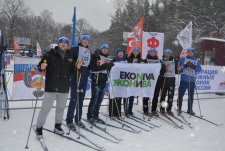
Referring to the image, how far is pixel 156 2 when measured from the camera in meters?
60.1

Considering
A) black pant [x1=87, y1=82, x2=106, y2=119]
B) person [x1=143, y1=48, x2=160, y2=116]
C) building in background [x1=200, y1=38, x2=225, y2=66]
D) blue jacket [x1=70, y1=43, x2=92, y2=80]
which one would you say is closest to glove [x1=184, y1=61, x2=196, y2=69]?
person [x1=143, y1=48, x2=160, y2=116]

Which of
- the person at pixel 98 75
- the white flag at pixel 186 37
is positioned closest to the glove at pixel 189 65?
the person at pixel 98 75

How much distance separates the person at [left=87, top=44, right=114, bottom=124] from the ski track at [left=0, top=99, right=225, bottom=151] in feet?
2.30

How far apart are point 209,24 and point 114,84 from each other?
3647 centimetres

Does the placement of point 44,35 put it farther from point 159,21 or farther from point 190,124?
point 190,124

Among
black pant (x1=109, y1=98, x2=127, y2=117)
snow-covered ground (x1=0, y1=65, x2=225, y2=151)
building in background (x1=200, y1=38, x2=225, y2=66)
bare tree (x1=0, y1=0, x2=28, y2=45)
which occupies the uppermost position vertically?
bare tree (x1=0, y1=0, x2=28, y2=45)

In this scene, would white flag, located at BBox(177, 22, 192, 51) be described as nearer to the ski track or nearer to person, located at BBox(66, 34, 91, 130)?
the ski track

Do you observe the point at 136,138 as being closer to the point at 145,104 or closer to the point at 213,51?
the point at 145,104

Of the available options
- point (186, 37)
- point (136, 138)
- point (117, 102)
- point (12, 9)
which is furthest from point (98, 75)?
point (12, 9)

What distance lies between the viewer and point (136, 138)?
21.2ft

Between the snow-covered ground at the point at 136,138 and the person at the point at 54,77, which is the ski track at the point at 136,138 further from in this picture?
the person at the point at 54,77

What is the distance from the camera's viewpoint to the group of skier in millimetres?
5770

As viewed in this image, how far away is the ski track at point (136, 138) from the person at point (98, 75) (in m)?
0.70

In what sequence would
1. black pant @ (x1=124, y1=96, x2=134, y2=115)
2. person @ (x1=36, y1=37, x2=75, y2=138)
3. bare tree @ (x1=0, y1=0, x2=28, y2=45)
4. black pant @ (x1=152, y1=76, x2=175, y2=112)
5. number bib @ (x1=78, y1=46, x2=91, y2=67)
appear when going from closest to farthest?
person @ (x1=36, y1=37, x2=75, y2=138) → number bib @ (x1=78, y1=46, x2=91, y2=67) → black pant @ (x1=124, y1=96, x2=134, y2=115) → black pant @ (x1=152, y1=76, x2=175, y2=112) → bare tree @ (x1=0, y1=0, x2=28, y2=45)
